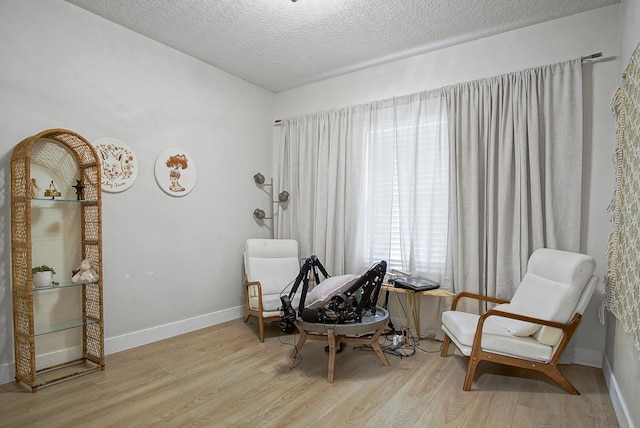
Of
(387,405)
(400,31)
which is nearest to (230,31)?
(400,31)

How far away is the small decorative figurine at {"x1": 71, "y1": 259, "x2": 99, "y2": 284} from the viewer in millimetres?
2807

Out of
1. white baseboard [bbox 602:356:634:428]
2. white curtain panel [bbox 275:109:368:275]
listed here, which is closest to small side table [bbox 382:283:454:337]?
white curtain panel [bbox 275:109:368:275]

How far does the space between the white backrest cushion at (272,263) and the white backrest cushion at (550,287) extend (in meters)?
2.30

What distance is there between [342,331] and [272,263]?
1.71 m

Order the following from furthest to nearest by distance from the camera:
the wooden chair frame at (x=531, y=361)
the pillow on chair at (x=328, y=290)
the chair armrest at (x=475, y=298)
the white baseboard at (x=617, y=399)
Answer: the chair armrest at (x=475, y=298) < the pillow on chair at (x=328, y=290) < the wooden chair frame at (x=531, y=361) < the white baseboard at (x=617, y=399)

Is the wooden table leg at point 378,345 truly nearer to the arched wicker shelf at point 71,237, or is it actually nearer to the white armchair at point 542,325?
the white armchair at point 542,325

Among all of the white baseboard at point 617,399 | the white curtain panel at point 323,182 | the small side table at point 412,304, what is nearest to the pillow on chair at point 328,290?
the small side table at point 412,304

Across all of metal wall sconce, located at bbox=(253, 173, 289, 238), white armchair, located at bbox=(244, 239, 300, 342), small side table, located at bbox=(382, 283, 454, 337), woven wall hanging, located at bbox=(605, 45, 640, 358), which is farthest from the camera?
metal wall sconce, located at bbox=(253, 173, 289, 238)

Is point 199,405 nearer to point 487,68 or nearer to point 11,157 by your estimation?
point 11,157

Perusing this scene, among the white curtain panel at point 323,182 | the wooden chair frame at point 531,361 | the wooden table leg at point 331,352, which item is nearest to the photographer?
the wooden chair frame at point 531,361

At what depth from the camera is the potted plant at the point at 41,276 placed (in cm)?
260

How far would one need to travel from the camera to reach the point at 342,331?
276 centimetres

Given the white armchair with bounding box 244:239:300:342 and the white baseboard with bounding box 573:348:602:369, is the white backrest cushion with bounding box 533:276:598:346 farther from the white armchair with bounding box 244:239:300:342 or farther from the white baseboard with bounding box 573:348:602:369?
the white armchair with bounding box 244:239:300:342

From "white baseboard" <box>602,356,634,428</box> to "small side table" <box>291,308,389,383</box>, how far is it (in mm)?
1490
